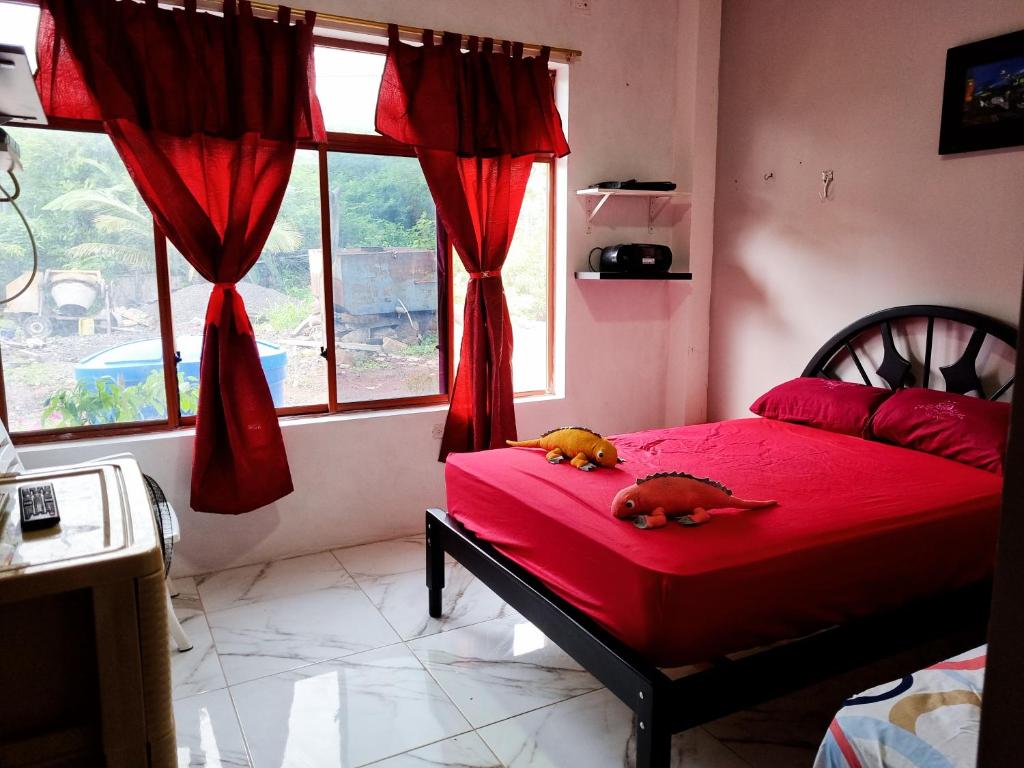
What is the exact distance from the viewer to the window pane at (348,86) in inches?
137

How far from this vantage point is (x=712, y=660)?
6.38 feet

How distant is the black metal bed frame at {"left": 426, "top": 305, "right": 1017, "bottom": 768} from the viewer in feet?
5.81

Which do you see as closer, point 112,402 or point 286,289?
point 112,402

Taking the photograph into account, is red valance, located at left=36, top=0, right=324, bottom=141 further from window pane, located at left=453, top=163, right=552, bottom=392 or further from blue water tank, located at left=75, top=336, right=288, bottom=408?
window pane, located at left=453, top=163, right=552, bottom=392

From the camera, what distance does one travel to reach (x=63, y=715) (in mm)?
1022

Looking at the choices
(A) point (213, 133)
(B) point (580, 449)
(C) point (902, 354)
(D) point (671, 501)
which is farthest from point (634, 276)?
(A) point (213, 133)

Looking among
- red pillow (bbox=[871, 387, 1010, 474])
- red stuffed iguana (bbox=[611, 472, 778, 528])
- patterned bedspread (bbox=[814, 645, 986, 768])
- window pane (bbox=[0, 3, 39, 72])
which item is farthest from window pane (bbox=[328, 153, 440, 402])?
patterned bedspread (bbox=[814, 645, 986, 768])

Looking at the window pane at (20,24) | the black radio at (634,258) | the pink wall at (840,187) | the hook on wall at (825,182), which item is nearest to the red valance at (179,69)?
the window pane at (20,24)

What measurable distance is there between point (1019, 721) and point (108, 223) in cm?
347

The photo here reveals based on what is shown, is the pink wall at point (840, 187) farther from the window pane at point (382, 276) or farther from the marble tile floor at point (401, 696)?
the marble tile floor at point (401, 696)

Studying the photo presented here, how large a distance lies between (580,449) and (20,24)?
276 centimetres

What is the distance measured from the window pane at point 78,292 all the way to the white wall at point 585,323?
266 millimetres

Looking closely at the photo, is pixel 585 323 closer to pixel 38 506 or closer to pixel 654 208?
pixel 654 208

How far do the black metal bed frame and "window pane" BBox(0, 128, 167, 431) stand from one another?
A: 1.67 meters
